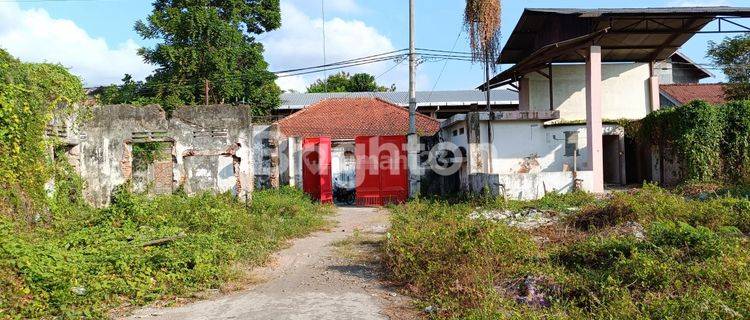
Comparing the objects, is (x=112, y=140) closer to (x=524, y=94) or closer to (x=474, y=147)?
(x=474, y=147)

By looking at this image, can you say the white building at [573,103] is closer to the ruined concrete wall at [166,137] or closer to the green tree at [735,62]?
the green tree at [735,62]

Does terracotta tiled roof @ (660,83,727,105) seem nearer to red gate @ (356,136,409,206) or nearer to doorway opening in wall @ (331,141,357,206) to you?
doorway opening in wall @ (331,141,357,206)

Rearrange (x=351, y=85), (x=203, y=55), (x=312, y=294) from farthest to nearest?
(x=351, y=85) → (x=203, y=55) → (x=312, y=294)

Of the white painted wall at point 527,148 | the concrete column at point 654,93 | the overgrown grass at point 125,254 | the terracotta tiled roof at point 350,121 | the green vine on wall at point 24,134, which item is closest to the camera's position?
the overgrown grass at point 125,254

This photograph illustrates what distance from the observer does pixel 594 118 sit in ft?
50.9

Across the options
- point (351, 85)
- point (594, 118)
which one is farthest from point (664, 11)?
point (351, 85)

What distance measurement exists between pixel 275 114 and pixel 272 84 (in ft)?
19.5

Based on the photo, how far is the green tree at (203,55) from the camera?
77.9 feet

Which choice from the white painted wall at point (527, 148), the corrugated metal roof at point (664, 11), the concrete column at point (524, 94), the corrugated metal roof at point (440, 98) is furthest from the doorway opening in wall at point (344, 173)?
the corrugated metal roof at point (440, 98)

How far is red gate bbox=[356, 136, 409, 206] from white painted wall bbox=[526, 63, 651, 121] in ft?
20.8

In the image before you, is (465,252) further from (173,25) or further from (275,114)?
(275,114)

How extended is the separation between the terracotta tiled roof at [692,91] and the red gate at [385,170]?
1595cm

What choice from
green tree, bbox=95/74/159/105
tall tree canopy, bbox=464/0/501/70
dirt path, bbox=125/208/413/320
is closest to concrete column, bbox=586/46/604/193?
tall tree canopy, bbox=464/0/501/70

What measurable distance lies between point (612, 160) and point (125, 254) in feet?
53.1
